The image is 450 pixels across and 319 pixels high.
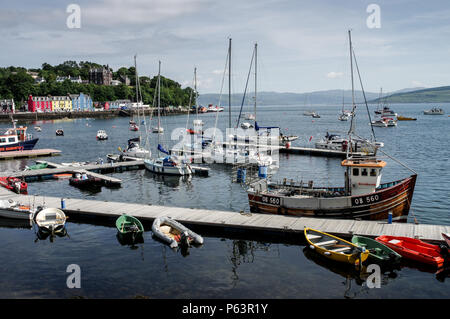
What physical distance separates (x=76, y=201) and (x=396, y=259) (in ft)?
76.6

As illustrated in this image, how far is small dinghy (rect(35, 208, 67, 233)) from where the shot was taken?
2638 cm

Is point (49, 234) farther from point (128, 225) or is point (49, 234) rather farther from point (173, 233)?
point (173, 233)

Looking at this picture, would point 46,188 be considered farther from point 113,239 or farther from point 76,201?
point 113,239

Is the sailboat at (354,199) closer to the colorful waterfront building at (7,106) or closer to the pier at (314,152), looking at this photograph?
the pier at (314,152)

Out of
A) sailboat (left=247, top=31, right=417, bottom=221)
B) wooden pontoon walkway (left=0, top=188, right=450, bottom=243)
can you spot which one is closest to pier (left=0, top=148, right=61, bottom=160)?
wooden pontoon walkway (left=0, top=188, right=450, bottom=243)

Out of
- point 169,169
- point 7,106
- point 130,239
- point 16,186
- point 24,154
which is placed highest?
point 7,106

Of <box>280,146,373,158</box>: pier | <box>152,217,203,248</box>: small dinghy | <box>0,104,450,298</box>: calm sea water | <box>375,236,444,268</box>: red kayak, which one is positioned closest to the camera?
<box>0,104,450,298</box>: calm sea water

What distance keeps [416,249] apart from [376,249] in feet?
7.00

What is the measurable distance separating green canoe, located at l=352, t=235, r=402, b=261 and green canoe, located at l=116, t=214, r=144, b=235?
13.0 metres


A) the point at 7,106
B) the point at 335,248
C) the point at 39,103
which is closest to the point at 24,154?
the point at 335,248

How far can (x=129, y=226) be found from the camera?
25.8m

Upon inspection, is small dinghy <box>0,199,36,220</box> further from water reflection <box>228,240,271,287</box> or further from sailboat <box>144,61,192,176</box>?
sailboat <box>144,61,192,176</box>

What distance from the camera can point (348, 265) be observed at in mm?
20969
